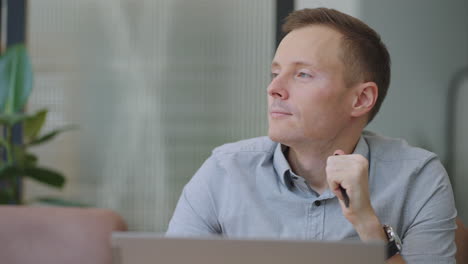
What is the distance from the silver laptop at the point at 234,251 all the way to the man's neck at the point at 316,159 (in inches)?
27.0

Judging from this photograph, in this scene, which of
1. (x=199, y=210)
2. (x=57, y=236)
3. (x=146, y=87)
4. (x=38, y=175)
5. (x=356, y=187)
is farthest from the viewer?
(x=146, y=87)

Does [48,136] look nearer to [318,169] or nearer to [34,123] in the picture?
[34,123]

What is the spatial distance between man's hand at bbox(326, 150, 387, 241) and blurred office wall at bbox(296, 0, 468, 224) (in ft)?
2.92

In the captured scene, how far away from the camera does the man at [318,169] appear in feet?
4.68

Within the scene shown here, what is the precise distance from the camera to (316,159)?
152 centimetres

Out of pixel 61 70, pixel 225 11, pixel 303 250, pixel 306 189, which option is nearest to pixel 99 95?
pixel 61 70

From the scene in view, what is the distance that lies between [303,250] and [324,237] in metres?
0.64

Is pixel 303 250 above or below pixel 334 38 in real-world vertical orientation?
below

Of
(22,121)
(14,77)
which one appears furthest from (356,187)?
(14,77)

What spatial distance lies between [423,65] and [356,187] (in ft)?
3.35

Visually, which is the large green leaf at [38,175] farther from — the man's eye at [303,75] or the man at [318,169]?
the man's eye at [303,75]

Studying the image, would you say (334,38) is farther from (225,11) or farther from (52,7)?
(52,7)

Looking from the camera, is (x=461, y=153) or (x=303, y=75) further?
(x=461, y=153)

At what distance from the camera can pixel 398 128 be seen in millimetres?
2199
